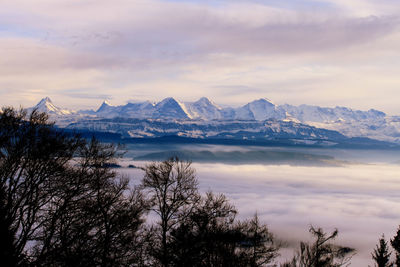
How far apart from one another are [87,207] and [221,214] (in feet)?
31.4

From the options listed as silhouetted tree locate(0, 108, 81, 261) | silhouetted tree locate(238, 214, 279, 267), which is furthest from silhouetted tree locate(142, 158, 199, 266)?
silhouetted tree locate(0, 108, 81, 261)

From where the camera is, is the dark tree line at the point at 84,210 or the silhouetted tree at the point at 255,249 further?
the silhouetted tree at the point at 255,249

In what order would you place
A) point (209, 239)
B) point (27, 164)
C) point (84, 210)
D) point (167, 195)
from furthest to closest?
1. point (167, 195)
2. point (209, 239)
3. point (84, 210)
4. point (27, 164)

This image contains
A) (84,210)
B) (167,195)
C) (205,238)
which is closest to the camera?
(84,210)

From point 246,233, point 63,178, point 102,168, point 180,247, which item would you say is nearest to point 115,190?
point 102,168

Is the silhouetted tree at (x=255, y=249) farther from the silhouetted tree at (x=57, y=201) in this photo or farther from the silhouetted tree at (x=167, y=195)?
the silhouetted tree at (x=57, y=201)

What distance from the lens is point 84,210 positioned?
27594 mm

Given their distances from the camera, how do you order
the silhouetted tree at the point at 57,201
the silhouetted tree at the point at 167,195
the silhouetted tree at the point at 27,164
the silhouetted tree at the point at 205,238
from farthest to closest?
the silhouetted tree at the point at 167,195
the silhouetted tree at the point at 205,238
the silhouetted tree at the point at 27,164
the silhouetted tree at the point at 57,201

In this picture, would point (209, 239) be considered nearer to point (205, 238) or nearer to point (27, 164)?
point (205, 238)

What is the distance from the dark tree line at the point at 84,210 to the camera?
25.5 m

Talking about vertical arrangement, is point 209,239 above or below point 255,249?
above

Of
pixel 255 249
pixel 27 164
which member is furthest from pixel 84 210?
pixel 255 249

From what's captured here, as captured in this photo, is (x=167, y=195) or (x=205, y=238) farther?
(x=167, y=195)

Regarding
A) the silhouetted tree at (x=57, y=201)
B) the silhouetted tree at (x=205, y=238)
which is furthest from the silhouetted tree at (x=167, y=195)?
the silhouetted tree at (x=57, y=201)
